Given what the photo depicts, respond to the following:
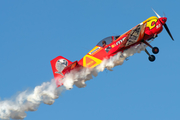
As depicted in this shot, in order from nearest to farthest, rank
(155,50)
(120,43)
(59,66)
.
A: (120,43), (155,50), (59,66)

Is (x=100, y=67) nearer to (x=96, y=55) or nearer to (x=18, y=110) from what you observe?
(x=96, y=55)

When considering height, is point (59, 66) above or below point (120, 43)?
above

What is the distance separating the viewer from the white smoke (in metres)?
38.0

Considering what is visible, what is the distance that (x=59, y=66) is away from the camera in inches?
1544

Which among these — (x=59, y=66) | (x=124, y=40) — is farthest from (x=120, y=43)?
(x=59, y=66)

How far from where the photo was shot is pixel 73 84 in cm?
3822

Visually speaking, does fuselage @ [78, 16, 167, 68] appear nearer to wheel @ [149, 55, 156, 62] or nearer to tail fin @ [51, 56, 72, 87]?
wheel @ [149, 55, 156, 62]

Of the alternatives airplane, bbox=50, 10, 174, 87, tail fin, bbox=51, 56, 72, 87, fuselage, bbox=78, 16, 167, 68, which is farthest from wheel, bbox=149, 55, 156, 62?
tail fin, bbox=51, 56, 72, 87

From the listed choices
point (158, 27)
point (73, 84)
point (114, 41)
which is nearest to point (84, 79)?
point (73, 84)

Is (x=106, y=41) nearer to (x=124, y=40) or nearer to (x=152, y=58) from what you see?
(x=124, y=40)

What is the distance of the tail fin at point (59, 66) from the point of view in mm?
38719

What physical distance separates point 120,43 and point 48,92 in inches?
249

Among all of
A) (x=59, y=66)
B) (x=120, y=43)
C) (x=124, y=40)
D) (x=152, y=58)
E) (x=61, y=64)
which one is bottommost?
(x=152, y=58)

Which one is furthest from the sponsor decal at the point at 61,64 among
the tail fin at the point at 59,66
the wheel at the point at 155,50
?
the wheel at the point at 155,50
